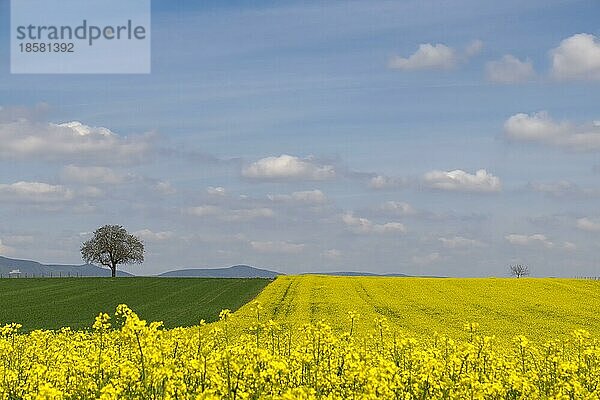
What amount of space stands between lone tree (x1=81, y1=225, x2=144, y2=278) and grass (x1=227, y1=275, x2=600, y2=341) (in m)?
60.5

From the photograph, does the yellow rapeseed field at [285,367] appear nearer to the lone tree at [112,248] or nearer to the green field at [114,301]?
the green field at [114,301]

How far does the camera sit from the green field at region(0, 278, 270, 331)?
49.1 meters

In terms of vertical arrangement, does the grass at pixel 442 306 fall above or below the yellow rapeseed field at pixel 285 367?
below

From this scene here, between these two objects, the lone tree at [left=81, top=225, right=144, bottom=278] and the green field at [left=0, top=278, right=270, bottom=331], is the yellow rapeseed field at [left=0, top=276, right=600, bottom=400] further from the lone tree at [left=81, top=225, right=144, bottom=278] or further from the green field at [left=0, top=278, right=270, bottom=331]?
the lone tree at [left=81, top=225, right=144, bottom=278]

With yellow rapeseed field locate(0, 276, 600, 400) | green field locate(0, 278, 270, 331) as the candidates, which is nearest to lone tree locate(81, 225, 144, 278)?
green field locate(0, 278, 270, 331)

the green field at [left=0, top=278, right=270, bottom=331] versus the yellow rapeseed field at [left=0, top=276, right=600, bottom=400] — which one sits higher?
the yellow rapeseed field at [left=0, top=276, right=600, bottom=400]

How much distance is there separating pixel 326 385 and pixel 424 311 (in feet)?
122

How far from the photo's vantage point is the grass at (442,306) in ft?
129

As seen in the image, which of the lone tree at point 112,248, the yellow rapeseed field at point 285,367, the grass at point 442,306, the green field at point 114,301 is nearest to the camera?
the yellow rapeseed field at point 285,367

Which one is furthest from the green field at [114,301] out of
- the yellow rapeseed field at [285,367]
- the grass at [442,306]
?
the yellow rapeseed field at [285,367]

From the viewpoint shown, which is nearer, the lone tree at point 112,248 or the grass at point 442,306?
the grass at point 442,306

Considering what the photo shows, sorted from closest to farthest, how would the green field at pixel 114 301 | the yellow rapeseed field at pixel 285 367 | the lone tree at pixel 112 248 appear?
the yellow rapeseed field at pixel 285 367
the green field at pixel 114 301
the lone tree at pixel 112 248

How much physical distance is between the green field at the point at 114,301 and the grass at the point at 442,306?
372 cm

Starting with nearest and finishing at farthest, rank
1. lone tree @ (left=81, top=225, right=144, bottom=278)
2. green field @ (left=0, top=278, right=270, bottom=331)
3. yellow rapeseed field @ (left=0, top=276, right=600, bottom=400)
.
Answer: yellow rapeseed field @ (left=0, top=276, right=600, bottom=400), green field @ (left=0, top=278, right=270, bottom=331), lone tree @ (left=81, top=225, right=144, bottom=278)
